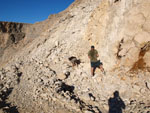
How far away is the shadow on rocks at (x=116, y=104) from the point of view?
152 inches

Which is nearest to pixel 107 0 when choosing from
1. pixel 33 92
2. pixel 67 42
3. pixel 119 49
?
pixel 119 49

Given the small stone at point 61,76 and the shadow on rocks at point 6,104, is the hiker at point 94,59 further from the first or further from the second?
the shadow on rocks at point 6,104

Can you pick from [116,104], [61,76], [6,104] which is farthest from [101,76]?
[6,104]

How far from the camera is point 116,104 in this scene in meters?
4.06

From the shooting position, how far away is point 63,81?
5551mm

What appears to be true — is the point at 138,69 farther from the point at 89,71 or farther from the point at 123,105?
the point at 89,71

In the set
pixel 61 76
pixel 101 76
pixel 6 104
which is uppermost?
pixel 61 76

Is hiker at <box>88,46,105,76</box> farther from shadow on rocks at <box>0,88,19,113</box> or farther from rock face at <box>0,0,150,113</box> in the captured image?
shadow on rocks at <box>0,88,19,113</box>

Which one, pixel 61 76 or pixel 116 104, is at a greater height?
pixel 61 76

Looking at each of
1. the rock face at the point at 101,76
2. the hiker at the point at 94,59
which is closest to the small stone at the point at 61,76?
the rock face at the point at 101,76

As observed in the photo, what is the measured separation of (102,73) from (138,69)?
1.52 meters

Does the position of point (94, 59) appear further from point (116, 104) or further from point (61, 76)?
point (116, 104)

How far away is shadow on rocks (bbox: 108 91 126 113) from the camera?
387 cm

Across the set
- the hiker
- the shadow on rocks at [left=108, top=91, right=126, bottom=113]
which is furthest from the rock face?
the hiker
